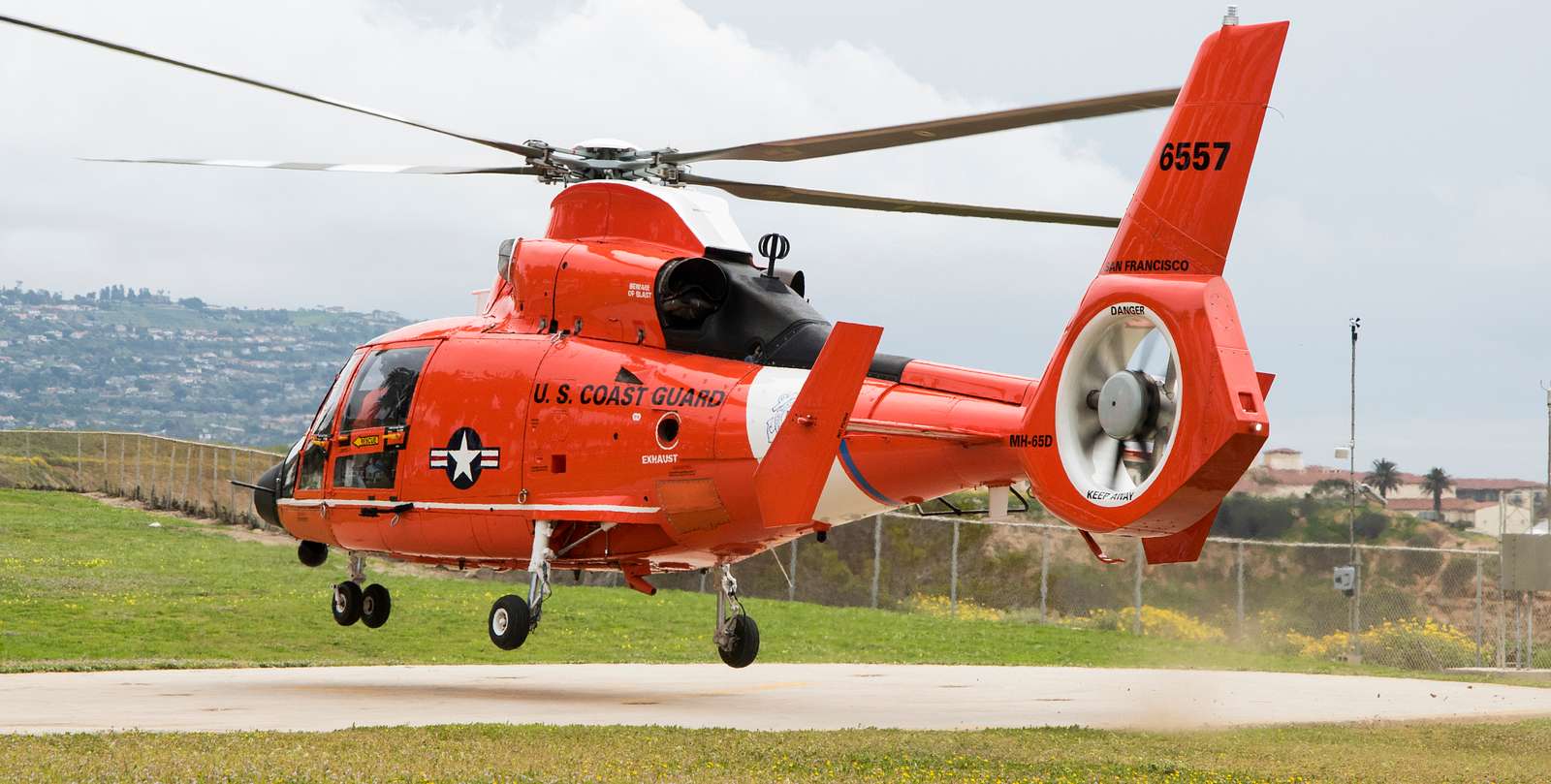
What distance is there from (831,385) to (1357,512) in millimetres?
25406

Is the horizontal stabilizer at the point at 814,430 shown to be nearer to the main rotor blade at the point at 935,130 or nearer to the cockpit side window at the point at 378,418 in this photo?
the main rotor blade at the point at 935,130

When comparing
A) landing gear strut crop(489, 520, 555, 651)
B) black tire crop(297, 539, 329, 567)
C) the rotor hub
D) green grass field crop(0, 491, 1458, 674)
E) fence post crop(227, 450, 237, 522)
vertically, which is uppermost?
the rotor hub

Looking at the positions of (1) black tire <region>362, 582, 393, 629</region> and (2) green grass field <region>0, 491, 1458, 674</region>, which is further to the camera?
(2) green grass field <region>0, 491, 1458, 674</region>

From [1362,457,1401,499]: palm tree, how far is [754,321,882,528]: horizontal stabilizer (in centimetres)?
3227

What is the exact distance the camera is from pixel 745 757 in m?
13.3

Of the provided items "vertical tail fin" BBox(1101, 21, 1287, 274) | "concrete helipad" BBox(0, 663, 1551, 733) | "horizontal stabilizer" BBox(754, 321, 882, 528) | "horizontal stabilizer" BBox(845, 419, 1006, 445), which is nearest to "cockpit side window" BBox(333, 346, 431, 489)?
"concrete helipad" BBox(0, 663, 1551, 733)

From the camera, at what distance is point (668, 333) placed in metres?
18.6

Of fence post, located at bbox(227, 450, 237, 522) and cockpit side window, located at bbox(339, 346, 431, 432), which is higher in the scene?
cockpit side window, located at bbox(339, 346, 431, 432)

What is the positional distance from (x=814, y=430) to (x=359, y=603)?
9.06 meters

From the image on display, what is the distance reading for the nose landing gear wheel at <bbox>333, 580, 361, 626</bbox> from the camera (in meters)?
22.4

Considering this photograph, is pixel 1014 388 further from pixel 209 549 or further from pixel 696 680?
pixel 209 549

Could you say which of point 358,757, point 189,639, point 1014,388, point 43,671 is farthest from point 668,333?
point 189,639

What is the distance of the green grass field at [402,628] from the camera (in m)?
27.5

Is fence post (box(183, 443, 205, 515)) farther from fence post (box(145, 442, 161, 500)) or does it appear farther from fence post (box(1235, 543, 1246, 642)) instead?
fence post (box(1235, 543, 1246, 642))
